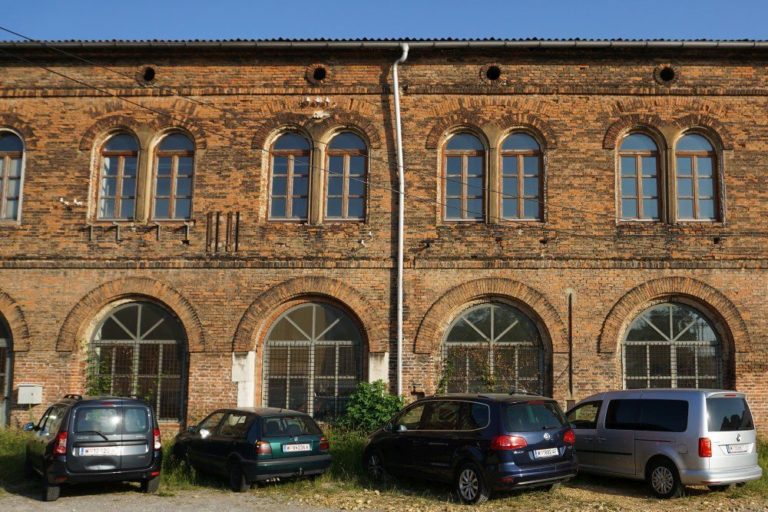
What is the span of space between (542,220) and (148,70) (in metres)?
9.19

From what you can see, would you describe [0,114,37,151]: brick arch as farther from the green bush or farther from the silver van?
the silver van

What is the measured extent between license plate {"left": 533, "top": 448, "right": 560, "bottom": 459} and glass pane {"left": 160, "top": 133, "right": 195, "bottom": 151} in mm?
10326

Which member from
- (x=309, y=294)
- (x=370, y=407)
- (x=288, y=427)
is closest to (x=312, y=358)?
(x=309, y=294)

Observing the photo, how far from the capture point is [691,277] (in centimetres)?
1559

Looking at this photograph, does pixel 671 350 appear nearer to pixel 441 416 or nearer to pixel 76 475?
pixel 441 416

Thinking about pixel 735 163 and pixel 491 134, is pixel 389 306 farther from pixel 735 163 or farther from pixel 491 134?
pixel 735 163

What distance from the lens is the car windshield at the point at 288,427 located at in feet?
36.6

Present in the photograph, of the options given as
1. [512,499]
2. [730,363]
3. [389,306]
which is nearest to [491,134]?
[389,306]

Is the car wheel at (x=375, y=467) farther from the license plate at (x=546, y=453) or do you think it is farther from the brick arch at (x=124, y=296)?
the brick arch at (x=124, y=296)

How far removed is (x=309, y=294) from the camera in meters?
16.1

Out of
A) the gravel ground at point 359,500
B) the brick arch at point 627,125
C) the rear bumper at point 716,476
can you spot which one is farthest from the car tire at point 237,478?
the brick arch at point 627,125

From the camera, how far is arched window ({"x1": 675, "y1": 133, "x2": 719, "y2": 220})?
16062 mm

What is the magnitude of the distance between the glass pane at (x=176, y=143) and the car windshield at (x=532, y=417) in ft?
32.1

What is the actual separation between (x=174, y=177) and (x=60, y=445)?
7.67 meters
